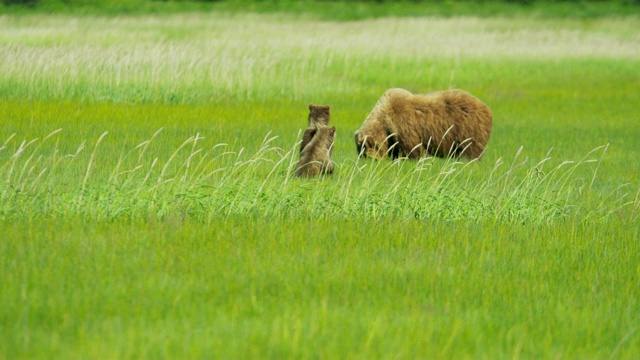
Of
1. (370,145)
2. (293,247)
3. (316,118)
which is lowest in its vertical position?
(370,145)

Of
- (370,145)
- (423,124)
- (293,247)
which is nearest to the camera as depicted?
(293,247)

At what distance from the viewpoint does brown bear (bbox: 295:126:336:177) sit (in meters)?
8.95

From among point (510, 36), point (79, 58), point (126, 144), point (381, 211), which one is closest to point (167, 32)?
point (510, 36)

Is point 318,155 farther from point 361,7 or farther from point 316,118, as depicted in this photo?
point 361,7

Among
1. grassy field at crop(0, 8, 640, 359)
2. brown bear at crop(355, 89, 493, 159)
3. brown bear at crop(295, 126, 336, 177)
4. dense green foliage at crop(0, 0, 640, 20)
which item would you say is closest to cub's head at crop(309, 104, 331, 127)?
brown bear at crop(295, 126, 336, 177)

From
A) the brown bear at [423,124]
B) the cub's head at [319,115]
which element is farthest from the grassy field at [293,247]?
the cub's head at [319,115]

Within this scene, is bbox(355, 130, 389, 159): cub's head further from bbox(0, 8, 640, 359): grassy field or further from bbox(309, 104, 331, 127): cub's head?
bbox(309, 104, 331, 127): cub's head

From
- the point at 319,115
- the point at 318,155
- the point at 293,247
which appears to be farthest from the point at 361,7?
the point at 293,247

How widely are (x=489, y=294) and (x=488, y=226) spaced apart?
70.4 inches

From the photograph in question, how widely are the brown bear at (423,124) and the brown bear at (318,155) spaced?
1.29 m

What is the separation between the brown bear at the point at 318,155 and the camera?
29.4 feet

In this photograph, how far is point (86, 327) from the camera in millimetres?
4832

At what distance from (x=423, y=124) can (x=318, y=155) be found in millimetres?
2083

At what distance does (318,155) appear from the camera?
902 centimetres
